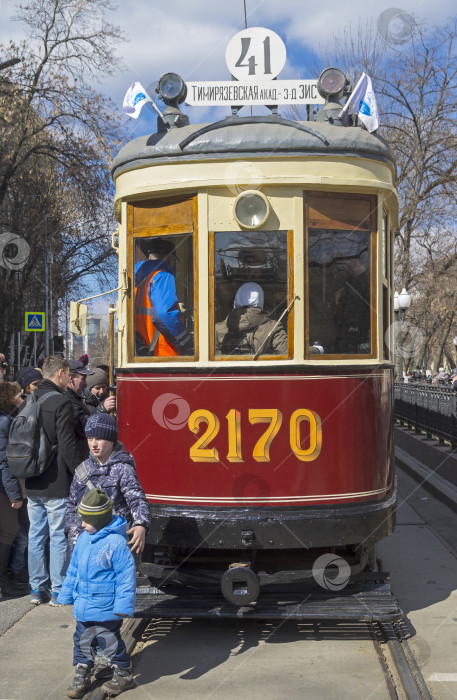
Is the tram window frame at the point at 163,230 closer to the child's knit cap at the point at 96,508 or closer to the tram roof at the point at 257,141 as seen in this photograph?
the tram roof at the point at 257,141

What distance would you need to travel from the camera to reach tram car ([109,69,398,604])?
514 cm

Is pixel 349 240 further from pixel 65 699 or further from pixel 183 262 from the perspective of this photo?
pixel 65 699

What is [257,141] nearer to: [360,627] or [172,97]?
[172,97]

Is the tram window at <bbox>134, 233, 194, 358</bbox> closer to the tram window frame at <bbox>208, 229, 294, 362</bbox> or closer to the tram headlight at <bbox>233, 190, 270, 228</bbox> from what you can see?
the tram window frame at <bbox>208, 229, 294, 362</bbox>

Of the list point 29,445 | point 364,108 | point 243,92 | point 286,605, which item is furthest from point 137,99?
point 286,605

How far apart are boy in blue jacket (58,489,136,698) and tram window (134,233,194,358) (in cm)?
127

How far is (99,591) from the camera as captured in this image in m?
4.41

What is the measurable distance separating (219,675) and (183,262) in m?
2.40

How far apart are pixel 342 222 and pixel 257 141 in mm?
719

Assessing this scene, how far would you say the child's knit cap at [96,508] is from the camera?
440 cm

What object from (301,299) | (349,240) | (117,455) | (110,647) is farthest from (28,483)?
(349,240)

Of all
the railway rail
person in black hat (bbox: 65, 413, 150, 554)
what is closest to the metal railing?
the railway rail

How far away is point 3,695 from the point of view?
440 centimetres

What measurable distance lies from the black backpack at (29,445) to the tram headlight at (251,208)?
198 centimetres
